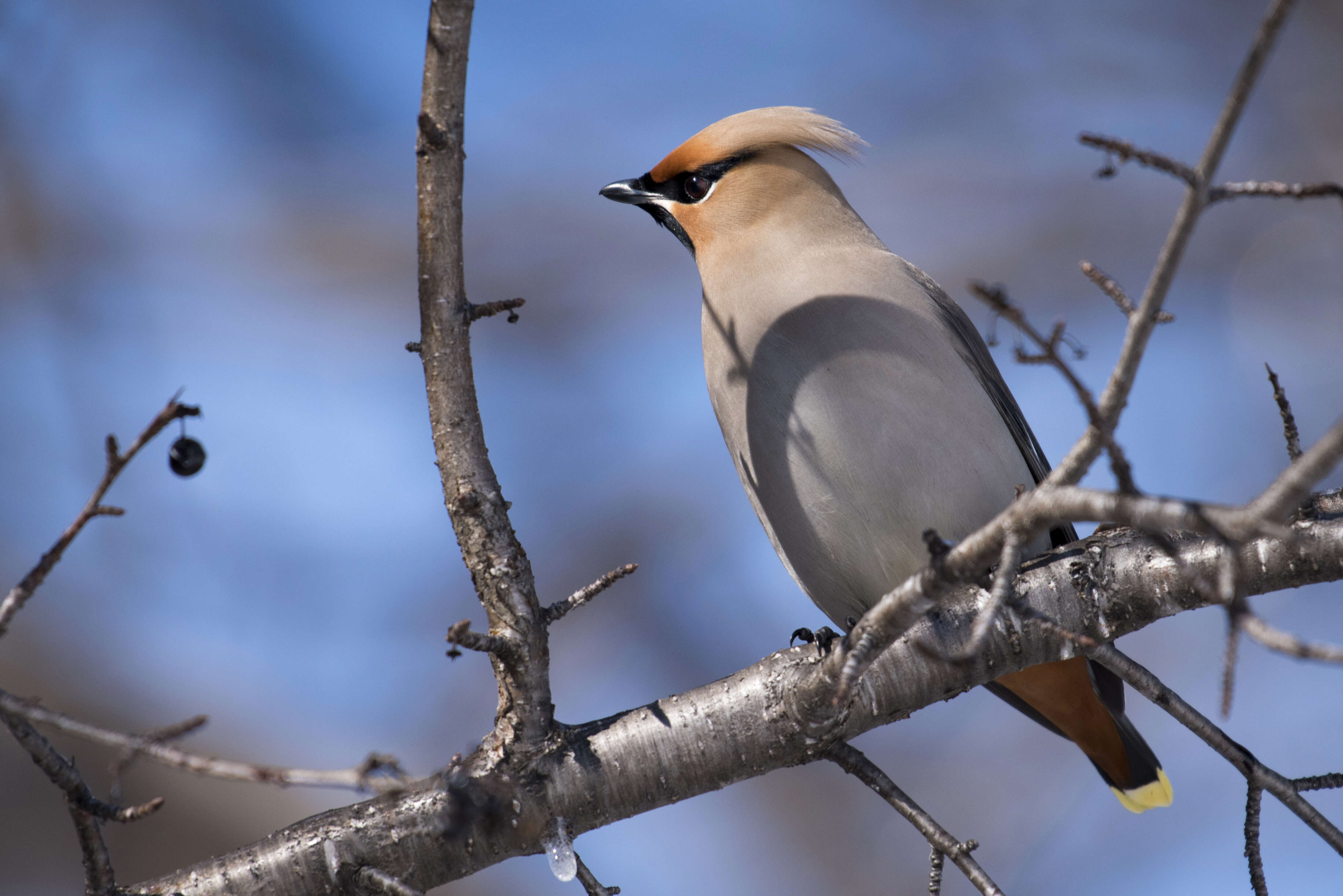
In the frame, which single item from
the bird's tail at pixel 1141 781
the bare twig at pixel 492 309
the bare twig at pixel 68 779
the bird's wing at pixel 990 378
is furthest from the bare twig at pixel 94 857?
the bird's tail at pixel 1141 781

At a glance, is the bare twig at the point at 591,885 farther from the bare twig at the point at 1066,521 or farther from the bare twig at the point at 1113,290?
the bare twig at the point at 1113,290

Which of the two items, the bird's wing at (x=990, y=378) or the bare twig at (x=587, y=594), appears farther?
the bird's wing at (x=990, y=378)

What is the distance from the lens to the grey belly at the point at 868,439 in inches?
123

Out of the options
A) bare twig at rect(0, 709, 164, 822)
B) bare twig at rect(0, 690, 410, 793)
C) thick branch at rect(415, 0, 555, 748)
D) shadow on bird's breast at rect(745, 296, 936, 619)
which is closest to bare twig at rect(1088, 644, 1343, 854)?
shadow on bird's breast at rect(745, 296, 936, 619)

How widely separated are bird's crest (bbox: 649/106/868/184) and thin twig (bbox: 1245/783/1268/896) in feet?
8.23

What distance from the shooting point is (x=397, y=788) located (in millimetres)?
1441

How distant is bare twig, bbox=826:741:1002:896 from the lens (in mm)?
2451

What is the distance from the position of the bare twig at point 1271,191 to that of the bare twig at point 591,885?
1.89 meters

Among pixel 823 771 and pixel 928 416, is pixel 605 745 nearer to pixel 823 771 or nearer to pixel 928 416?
pixel 928 416

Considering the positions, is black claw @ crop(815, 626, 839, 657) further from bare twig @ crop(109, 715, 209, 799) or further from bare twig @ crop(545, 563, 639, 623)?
bare twig @ crop(109, 715, 209, 799)

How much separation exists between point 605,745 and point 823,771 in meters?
5.47

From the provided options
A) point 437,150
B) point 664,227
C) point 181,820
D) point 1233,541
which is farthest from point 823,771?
point 1233,541

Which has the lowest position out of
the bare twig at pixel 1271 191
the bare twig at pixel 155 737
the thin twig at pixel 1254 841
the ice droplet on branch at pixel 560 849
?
the thin twig at pixel 1254 841

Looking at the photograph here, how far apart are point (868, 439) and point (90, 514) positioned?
197 cm
